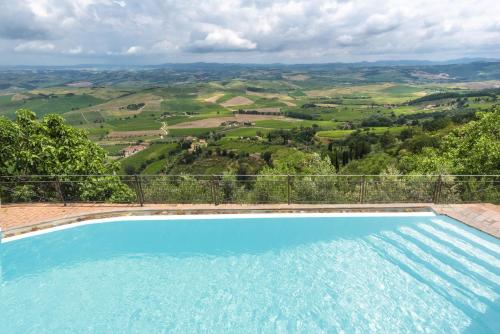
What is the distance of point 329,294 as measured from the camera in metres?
7.14

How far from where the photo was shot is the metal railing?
1076cm

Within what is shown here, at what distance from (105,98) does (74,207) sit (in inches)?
8095

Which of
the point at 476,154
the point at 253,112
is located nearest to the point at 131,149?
Answer: the point at 253,112

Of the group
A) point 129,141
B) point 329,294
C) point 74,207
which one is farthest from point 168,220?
point 129,141

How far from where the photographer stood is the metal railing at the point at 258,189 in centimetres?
1076

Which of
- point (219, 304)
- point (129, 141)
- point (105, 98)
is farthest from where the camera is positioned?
point (105, 98)

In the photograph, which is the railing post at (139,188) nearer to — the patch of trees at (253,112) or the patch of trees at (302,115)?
the patch of trees at (302,115)

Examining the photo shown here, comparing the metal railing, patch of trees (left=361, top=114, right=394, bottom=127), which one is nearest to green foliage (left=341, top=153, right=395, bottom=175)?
the metal railing

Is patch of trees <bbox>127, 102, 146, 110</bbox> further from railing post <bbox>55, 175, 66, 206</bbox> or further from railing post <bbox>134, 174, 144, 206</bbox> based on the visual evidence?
railing post <bbox>134, 174, 144, 206</bbox>

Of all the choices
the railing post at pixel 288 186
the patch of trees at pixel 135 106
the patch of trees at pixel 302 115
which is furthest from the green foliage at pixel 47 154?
the patch of trees at pixel 135 106

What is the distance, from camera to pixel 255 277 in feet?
25.7

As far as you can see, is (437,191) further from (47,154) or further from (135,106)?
(135,106)

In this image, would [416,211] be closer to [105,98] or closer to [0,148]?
[0,148]

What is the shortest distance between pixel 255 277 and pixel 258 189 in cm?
396
